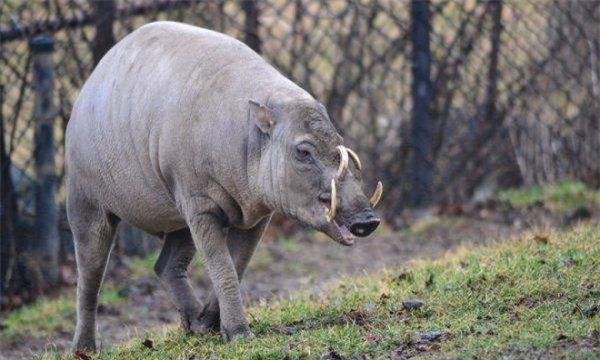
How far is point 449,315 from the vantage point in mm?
6965

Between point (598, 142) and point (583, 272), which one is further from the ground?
point (583, 272)

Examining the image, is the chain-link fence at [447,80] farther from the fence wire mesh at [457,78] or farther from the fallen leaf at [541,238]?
the fallen leaf at [541,238]

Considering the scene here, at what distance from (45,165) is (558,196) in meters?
4.46

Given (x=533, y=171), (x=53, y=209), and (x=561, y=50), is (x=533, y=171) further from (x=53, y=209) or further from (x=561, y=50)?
(x=53, y=209)

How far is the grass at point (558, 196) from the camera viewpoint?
12156 mm

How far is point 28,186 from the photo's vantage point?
10.6m

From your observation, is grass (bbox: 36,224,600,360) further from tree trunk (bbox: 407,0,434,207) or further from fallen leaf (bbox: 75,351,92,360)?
tree trunk (bbox: 407,0,434,207)

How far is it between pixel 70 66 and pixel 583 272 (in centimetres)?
469

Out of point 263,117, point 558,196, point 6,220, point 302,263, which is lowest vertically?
point 302,263

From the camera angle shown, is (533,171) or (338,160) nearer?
(338,160)

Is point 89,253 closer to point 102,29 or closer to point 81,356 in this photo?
point 81,356

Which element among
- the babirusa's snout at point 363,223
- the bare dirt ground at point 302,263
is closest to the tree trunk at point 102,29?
the bare dirt ground at point 302,263

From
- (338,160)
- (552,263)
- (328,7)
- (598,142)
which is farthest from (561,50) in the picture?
(338,160)

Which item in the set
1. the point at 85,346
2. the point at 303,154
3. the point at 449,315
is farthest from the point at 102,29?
the point at 449,315
